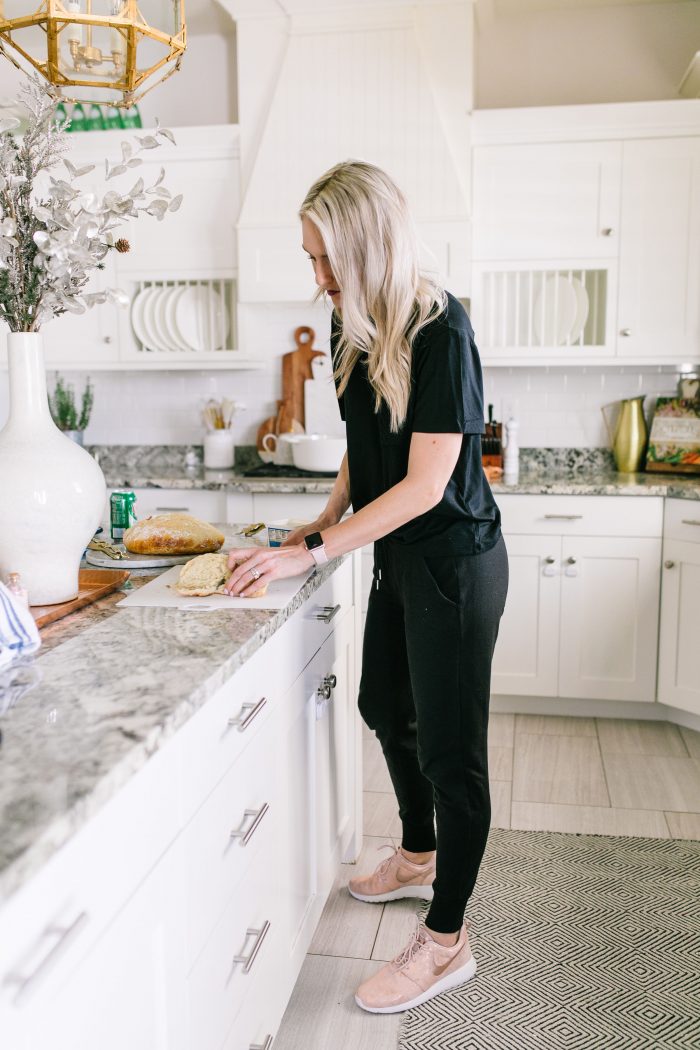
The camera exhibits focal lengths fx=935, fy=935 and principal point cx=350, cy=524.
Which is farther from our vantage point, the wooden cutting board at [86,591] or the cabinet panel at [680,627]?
the cabinet panel at [680,627]

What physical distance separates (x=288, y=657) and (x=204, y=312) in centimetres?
265

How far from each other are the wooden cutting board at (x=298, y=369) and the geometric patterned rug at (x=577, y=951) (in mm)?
2136

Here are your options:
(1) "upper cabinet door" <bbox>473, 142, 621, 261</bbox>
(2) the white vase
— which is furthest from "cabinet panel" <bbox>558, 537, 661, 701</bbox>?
(2) the white vase

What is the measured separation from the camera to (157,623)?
1488mm

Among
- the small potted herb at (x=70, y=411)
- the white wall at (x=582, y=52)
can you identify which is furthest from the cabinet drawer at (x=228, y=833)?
the white wall at (x=582, y=52)

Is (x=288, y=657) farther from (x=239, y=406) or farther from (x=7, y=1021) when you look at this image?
(x=239, y=406)

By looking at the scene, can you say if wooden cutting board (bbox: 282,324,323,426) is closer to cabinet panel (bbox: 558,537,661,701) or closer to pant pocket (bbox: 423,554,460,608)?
cabinet panel (bbox: 558,537,661,701)

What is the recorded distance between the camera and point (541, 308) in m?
3.72

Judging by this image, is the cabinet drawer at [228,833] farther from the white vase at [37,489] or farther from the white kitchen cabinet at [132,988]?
the white vase at [37,489]

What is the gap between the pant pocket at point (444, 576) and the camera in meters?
1.83

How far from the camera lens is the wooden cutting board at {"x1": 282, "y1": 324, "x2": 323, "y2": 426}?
411 centimetres

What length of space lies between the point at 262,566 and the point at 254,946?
628mm

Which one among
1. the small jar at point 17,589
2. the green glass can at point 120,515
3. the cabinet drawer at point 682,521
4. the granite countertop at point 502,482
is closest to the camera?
the small jar at point 17,589

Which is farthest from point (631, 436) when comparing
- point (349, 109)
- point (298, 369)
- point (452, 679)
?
point (452, 679)
